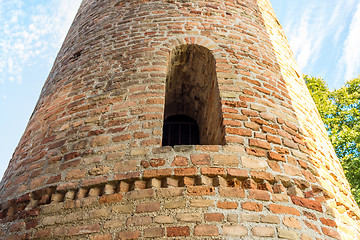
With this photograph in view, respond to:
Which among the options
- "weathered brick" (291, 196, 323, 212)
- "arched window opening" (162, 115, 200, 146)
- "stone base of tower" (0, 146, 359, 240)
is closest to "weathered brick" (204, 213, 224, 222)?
"stone base of tower" (0, 146, 359, 240)

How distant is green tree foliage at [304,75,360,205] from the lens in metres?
6.78

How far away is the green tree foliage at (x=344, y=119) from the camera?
6.78m

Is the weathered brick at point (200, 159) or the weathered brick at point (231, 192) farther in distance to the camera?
the weathered brick at point (200, 159)

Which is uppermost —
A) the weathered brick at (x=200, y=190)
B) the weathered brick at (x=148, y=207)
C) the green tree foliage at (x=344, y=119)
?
the green tree foliage at (x=344, y=119)

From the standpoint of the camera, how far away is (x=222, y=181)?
1.84 m

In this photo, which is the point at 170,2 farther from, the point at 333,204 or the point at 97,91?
the point at 333,204

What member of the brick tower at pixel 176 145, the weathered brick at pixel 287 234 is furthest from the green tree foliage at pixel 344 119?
the weathered brick at pixel 287 234

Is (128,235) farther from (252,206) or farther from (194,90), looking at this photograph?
(194,90)

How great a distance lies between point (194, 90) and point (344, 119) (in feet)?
21.8

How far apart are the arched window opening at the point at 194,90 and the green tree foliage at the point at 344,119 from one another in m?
4.76

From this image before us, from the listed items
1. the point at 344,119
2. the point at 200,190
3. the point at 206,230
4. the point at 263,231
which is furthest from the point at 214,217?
the point at 344,119

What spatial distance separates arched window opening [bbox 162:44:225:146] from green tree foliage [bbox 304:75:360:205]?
15.6 ft

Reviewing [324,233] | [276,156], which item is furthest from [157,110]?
[324,233]

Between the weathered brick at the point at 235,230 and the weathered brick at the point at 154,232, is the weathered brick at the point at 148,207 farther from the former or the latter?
the weathered brick at the point at 235,230
